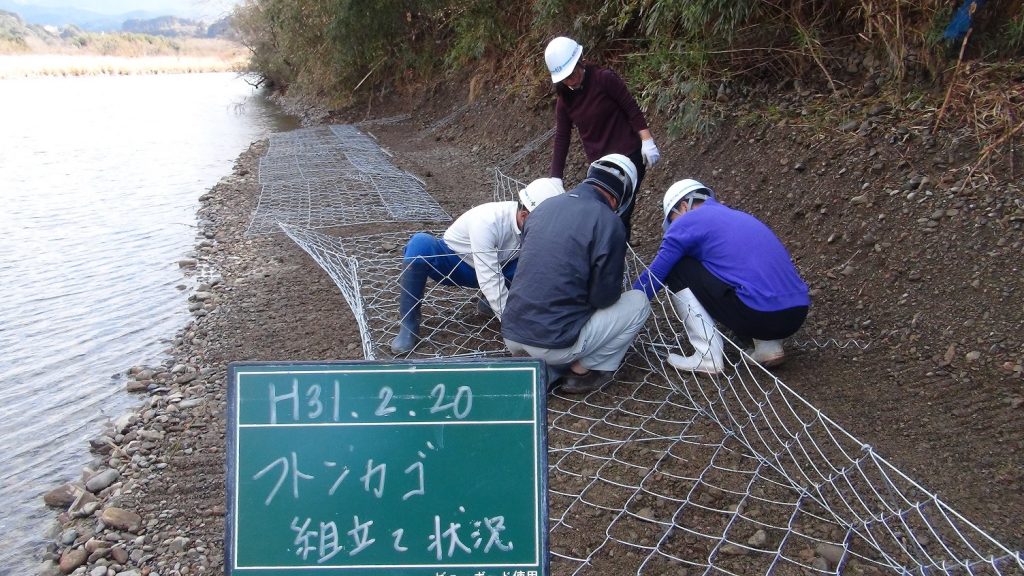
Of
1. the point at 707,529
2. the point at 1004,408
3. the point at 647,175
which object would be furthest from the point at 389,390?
the point at 647,175

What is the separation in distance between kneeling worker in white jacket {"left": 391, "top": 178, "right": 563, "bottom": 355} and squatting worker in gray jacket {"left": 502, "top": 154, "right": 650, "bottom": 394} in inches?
10.6

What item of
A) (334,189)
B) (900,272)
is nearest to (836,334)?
(900,272)

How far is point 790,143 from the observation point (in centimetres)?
425

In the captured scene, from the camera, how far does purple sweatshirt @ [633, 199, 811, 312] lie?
272 cm

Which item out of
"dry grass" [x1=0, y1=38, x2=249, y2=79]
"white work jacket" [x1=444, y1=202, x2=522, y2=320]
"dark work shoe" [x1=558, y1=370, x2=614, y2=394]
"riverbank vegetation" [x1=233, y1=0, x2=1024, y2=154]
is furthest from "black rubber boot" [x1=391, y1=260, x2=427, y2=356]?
"dry grass" [x1=0, y1=38, x2=249, y2=79]

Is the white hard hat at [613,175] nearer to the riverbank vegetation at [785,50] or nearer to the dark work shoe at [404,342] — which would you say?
the dark work shoe at [404,342]

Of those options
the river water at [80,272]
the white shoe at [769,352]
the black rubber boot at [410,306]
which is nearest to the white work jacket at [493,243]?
the black rubber boot at [410,306]

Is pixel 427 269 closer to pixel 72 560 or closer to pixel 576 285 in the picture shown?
pixel 576 285

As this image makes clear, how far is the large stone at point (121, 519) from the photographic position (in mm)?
2439

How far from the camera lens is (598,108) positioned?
3668 mm

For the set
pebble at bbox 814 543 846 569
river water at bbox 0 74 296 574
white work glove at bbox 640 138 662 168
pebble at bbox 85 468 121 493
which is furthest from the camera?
white work glove at bbox 640 138 662 168

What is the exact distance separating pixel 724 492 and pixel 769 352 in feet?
2.71

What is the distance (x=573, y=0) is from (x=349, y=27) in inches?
260

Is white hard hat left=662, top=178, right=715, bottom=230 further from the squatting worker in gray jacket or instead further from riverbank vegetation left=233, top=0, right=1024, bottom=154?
riverbank vegetation left=233, top=0, right=1024, bottom=154
